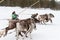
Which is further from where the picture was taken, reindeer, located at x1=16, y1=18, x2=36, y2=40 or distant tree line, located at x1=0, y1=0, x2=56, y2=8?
distant tree line, located at x1=0, y1=0, x2=56, y2=8

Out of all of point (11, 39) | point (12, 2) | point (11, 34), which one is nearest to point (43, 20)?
point (11, 34)

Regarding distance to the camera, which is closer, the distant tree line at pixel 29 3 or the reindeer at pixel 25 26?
the reindeer at pixel 25 26

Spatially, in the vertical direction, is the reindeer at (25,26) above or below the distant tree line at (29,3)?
below

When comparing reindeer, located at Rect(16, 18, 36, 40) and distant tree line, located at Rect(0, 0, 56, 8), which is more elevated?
distant tree line, located at Rect(0, 0, 56, 8)

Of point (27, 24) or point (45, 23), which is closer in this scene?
point (27, 24)

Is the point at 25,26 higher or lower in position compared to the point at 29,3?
lower

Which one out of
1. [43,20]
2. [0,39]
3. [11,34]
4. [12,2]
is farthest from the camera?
[12,2]

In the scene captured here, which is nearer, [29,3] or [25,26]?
[25,26]

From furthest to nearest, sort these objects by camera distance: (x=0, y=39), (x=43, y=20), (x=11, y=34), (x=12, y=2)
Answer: (x=12, y=2)
(x=43, y=20)
(x=11, y=34)
(x=0, y=39)

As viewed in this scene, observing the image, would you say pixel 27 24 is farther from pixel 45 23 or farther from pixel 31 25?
pixel 45 23

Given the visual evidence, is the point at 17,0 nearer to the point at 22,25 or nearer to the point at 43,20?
the point at 43,20

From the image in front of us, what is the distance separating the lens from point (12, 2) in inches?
997

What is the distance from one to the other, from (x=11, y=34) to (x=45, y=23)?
10.9 feet

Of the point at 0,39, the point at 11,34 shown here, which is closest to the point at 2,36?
the point at 0,39
